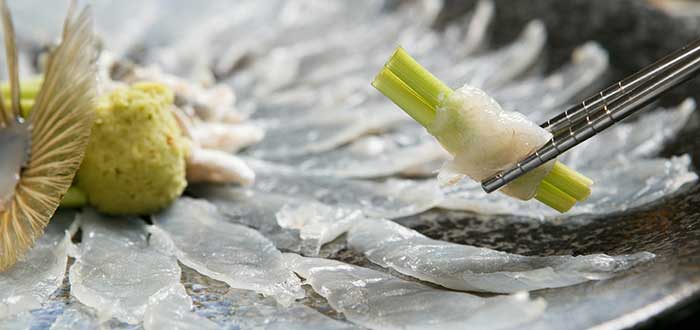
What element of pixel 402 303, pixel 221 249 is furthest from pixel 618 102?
pixel 221 249

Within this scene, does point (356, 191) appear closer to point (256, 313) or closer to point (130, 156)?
point (130, 156)

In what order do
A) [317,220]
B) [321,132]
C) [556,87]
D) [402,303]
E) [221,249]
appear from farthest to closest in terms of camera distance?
[556,87] → [321,132] → [317,220] → [221,249] → [402,303]

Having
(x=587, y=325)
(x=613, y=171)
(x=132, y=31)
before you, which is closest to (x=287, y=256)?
(x=587, y=325)

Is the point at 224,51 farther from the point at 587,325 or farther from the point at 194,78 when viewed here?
the point at 587,325

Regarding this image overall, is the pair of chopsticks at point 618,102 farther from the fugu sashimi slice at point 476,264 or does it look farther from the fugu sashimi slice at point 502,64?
the fugu sashimi slice at point 502,64

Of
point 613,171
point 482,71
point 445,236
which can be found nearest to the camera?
point 445,236

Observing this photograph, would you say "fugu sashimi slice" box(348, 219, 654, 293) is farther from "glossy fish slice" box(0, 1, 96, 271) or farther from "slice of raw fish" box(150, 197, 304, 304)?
"glossy fish slice" box(0, 1, 96, 271)

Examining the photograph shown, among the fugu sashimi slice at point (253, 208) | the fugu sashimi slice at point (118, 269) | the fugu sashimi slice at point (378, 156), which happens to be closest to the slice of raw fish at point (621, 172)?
the fugu sashimi slice at point (378, 156)

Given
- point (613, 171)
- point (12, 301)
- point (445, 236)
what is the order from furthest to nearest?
point (613, 171) < point (445, 236) < point (12, 301)

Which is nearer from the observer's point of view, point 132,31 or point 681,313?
point 681,313
